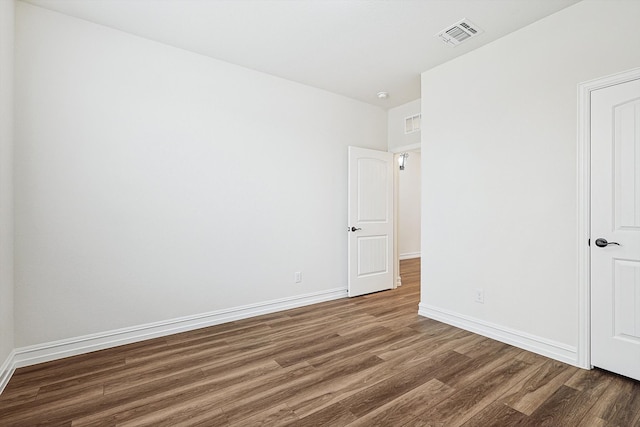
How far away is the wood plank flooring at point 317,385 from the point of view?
179 cm

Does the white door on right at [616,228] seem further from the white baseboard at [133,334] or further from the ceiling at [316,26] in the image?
the white baseboard at [133,334]

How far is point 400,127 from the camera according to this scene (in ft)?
15.3

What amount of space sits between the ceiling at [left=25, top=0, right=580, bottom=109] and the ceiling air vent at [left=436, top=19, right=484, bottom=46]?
57mm

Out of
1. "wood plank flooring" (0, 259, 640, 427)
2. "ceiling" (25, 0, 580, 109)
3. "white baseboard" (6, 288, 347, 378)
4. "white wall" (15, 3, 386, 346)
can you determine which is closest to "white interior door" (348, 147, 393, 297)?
"white wall" (15, 3, 386, 346)

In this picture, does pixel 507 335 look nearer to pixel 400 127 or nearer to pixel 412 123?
pixel 412 123

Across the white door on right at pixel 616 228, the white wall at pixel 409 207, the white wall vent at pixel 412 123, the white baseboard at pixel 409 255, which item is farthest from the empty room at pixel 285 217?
the white wall at pixel 409 207

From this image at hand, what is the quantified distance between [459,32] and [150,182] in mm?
3257

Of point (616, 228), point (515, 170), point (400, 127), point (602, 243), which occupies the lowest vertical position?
point (602, 243)

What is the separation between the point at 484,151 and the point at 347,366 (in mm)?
2412

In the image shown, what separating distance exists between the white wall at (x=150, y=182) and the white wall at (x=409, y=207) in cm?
413

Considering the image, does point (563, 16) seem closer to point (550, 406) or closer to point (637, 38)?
point (637, 38)

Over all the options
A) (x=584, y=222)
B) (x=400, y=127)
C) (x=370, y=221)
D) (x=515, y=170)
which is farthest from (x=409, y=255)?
(x=584, y=222)

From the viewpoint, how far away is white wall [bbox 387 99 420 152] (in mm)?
4426

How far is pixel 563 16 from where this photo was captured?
8.07 ft
